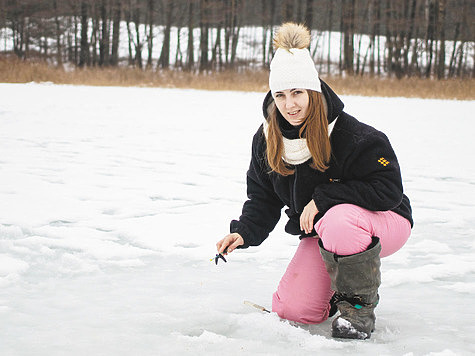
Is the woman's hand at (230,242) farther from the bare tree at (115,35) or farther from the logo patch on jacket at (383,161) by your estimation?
the bare tree at (115,35)

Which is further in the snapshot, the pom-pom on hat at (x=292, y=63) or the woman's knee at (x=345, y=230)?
the pom-pom on hat at (x=292, y=63)

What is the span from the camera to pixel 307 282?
205 cm

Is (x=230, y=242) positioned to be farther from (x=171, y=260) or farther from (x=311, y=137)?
(x=171, y=260)

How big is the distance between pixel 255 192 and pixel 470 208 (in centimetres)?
207

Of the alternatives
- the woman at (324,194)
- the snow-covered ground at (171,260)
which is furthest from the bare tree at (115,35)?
the woman at (324,194)

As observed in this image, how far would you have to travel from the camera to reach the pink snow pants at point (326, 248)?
1797mm

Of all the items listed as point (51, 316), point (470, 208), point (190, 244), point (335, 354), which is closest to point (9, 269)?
point (51, 316)

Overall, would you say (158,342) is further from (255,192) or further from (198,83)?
(198,83)

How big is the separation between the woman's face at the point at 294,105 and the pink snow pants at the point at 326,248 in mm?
332

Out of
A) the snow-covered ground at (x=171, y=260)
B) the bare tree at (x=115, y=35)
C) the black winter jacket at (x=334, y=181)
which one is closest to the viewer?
the snow-covered ground at (x=171, y=260)

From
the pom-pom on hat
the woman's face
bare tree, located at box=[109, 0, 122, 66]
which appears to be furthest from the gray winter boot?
bare tree, located at box=[109, 0, 122, 66]

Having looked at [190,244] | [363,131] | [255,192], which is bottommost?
[190,244]

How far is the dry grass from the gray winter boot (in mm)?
12870

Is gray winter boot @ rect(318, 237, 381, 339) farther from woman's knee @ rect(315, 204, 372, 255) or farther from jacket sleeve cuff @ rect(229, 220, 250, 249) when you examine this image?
jacket sleeve cuff @ rect(229, 220, 250, 249)
